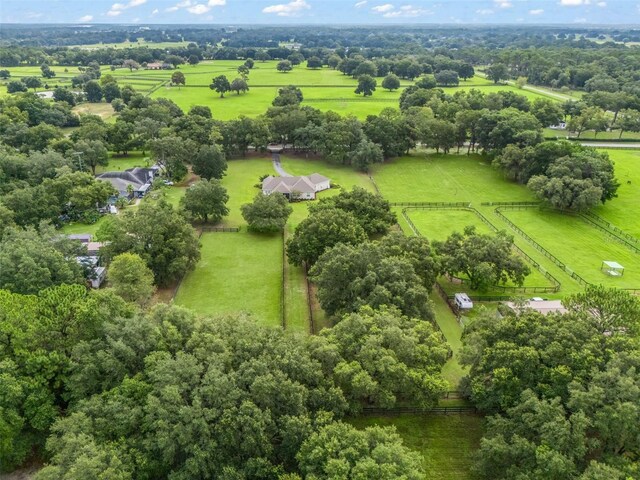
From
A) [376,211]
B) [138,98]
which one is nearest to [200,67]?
[138,98]

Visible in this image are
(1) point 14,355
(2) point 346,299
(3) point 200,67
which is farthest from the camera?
(3) point 200,67

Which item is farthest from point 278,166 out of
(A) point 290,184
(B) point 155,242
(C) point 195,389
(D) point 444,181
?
(C) point 195,389

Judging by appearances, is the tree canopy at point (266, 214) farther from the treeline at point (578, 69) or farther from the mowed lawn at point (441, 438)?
the treeline at point (578, 69)

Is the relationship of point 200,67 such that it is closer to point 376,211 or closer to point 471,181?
point 471,181

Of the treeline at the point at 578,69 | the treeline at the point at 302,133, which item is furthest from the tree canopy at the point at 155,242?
the treeline at the point at 578,69

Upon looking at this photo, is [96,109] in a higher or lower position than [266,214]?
higher

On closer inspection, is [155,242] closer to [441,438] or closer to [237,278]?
[237,278]
